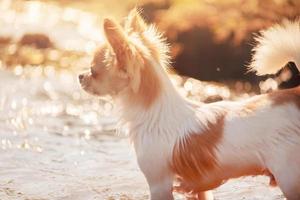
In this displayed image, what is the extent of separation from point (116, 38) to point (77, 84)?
16.8ft

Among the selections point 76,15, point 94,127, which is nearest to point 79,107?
point 94,127

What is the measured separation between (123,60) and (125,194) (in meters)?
1.50

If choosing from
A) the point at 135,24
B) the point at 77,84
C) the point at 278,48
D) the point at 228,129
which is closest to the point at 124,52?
the point at 135,24

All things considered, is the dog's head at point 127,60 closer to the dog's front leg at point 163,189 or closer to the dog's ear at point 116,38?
the dog's ear at point 116,38

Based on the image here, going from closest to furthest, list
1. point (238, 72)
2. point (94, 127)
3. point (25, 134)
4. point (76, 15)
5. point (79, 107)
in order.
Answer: point (25, 134) → point (94, 127) → point (79, 107) → point (238, 72) → point (76, 15)

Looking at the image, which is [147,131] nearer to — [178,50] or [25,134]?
[25,134]

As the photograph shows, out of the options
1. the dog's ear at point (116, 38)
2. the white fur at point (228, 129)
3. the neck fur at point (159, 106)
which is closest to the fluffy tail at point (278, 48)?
the white fur at point (228, 129)

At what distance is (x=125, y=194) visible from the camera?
16.3ft

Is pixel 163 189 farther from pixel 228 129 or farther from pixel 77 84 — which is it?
pixel 77 84

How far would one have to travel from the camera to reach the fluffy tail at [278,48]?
3.81 m

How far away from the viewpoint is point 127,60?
3.76 meters

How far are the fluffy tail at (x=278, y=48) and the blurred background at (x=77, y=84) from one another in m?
0.63

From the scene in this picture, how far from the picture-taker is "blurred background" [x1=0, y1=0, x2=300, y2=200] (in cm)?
525

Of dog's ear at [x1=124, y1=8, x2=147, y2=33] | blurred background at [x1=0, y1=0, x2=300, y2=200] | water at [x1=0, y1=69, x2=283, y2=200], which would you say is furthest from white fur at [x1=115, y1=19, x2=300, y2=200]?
water at [x1=0, y1=69, x2=283, y2=200]
